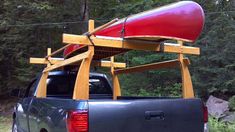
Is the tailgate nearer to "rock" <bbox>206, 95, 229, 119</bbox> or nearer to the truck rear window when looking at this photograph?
the truck rear window

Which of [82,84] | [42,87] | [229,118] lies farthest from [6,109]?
[82,84]

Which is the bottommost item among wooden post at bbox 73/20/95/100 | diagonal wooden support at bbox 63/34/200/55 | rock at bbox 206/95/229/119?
rock at bbox 206/95/229/119

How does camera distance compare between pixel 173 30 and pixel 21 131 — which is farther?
pixel 21 131

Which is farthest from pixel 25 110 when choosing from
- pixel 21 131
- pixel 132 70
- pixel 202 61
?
pixel 202 61

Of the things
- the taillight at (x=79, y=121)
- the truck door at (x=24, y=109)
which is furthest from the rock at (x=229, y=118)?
the taillight at (x=79, y=121)

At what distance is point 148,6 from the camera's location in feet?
52.1

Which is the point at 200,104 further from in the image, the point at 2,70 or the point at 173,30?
the point at 2,70

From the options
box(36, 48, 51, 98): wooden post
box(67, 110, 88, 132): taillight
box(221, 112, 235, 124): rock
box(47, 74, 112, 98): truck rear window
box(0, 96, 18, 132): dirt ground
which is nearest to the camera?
box(67, 110, 88, 132): taillight

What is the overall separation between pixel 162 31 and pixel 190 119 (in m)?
1.13

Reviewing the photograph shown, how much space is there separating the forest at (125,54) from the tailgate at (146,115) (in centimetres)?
798

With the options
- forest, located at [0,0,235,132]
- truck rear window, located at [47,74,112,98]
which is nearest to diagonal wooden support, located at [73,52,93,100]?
truck rear window, located at [47,74,112,98]

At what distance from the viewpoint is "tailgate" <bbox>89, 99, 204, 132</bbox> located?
4.13 meters

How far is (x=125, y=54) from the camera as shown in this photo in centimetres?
1652

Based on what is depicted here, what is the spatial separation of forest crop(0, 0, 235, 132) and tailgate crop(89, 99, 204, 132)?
26.2 ft
